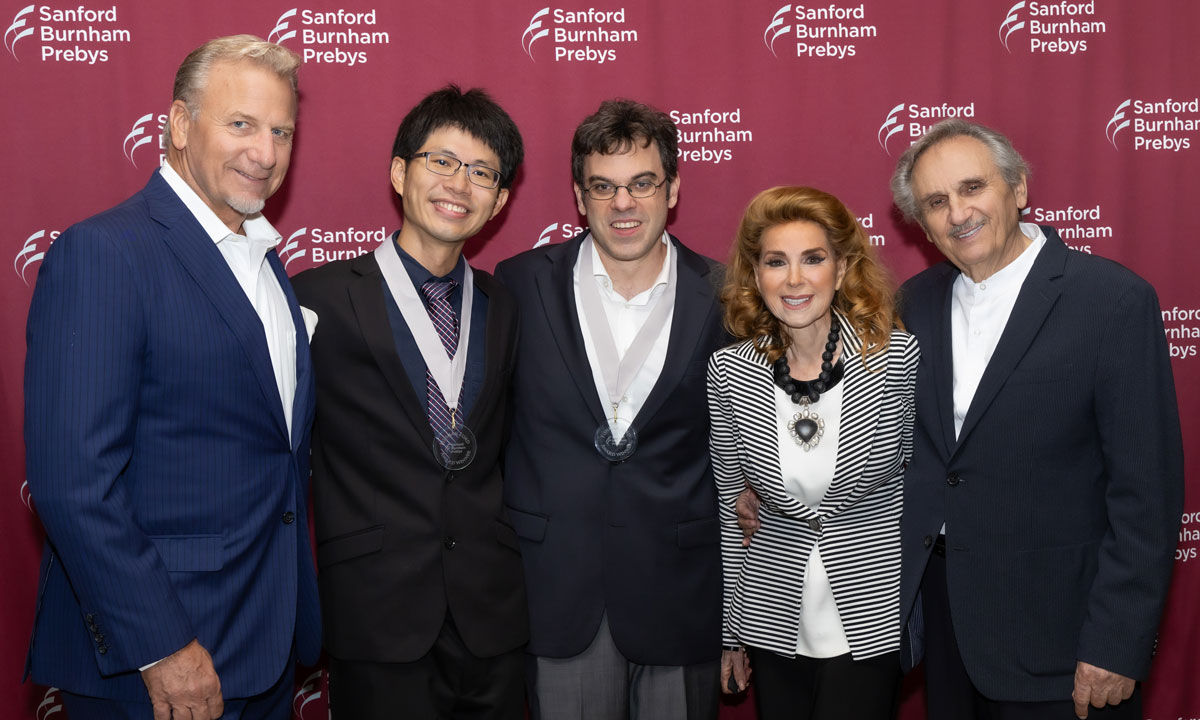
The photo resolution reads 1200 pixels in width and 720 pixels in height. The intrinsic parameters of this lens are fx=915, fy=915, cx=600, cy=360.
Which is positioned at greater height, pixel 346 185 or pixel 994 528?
pixel 346 185

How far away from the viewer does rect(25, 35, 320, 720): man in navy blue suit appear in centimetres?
191

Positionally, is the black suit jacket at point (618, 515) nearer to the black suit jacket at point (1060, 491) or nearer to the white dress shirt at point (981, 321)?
the black suit jacket at point (1060, 491)

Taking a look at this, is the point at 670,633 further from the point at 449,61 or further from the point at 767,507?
the point at 449,61

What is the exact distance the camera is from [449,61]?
3.52 metres

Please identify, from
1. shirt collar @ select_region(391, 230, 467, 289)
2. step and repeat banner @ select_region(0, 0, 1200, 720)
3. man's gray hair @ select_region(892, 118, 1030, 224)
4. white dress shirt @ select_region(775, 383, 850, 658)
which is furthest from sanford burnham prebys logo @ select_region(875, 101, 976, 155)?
shirt collar @ select_region(391, 230, 467, 289)

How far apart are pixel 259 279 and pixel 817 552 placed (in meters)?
1.62

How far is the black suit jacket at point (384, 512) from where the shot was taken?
96.5 inches

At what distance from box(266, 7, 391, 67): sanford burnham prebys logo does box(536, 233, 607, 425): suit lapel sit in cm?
120

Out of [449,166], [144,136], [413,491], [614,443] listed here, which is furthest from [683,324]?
[144,136]

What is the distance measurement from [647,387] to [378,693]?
Answer: 1.13 metres

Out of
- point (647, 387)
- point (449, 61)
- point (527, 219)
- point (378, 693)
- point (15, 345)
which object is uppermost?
point (449, 61)

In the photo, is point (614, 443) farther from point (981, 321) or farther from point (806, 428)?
point (981, 321)

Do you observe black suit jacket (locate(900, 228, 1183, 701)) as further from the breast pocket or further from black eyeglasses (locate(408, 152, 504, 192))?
the breast pocket

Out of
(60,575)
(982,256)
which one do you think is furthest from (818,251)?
(60,575)
